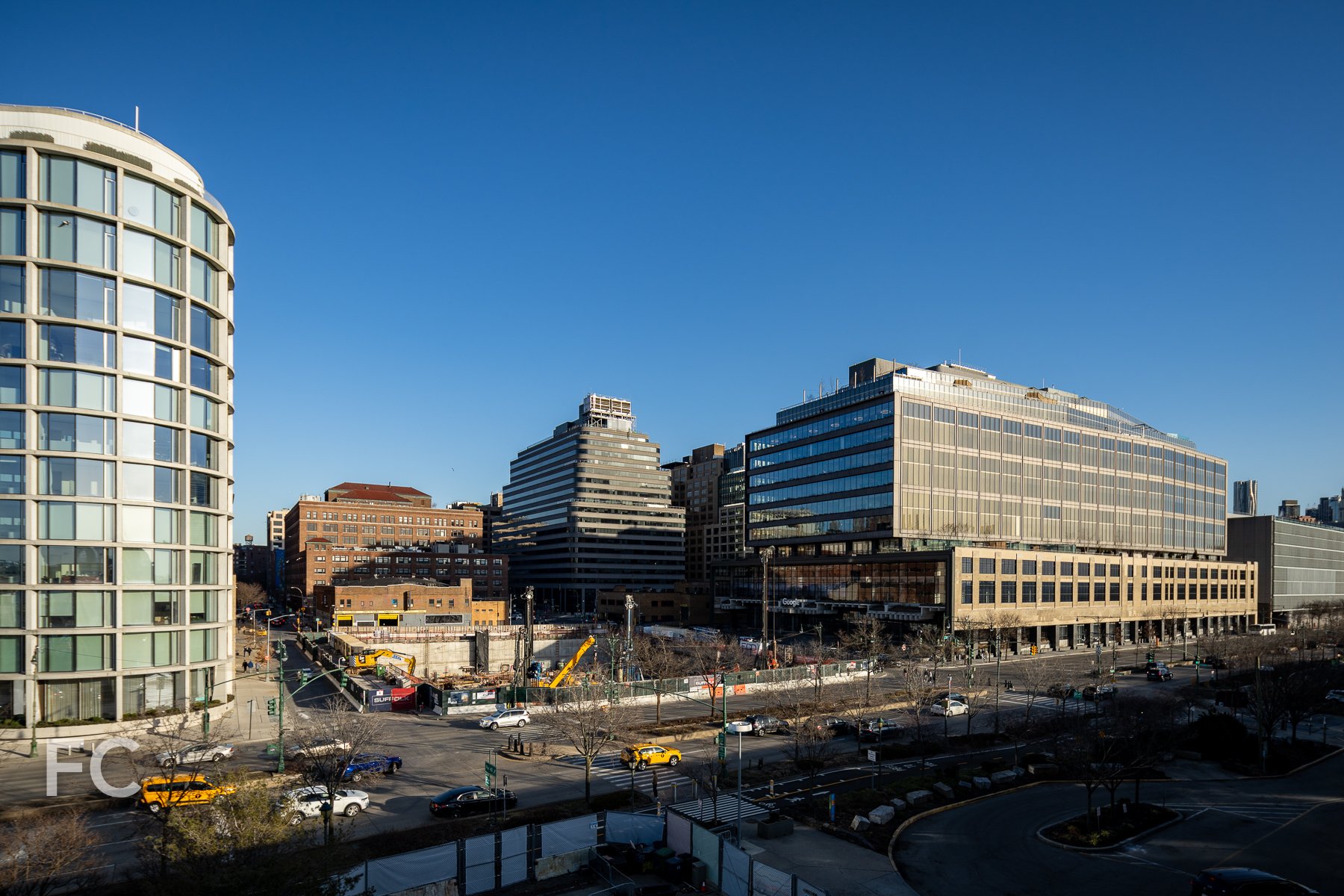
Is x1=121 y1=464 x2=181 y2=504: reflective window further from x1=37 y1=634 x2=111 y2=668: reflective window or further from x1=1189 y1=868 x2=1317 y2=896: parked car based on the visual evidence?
x1=1189 y1=868 x2=1317 y2=896: parked car

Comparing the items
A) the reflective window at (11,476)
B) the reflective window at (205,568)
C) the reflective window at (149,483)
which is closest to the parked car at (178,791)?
the reflective window at (205,568)

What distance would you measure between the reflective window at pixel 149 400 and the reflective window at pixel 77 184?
1152 centimetres

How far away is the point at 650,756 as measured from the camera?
45.6m

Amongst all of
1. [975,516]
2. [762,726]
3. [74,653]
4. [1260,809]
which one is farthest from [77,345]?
[975,516]

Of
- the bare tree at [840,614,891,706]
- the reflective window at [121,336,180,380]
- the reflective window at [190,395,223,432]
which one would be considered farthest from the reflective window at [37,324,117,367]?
the bare tree at [840,614,891,706]

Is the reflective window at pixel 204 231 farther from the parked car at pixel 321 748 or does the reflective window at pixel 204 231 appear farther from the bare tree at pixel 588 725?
the bare tree at pixel 588 725

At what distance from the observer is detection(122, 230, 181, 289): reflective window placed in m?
54.1

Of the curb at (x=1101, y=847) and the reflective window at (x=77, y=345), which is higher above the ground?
the reflective window at (x=77, y=345)

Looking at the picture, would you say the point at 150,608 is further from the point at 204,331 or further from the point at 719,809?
the point at 719,809

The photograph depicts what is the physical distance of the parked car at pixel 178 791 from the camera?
1067 inches

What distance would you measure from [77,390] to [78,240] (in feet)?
32.0

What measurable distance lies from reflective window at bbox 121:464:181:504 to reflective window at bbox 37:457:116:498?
0.85 m
